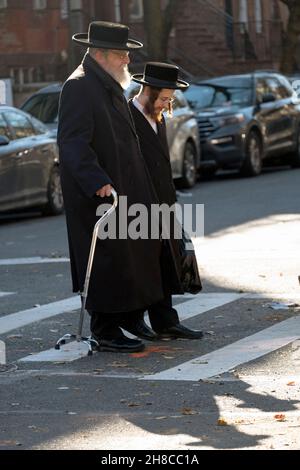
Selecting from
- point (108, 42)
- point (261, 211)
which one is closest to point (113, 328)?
point (108, 42)

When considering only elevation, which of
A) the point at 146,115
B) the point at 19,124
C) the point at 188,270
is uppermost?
the point at 146,115

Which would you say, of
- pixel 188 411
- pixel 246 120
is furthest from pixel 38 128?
pixel 188 411

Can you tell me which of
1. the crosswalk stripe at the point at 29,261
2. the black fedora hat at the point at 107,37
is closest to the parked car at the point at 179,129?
the crosswalk stripe at the point at 29,261

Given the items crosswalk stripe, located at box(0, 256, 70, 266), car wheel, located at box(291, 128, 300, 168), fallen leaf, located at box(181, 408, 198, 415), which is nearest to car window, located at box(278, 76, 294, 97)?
car wheel, located at box(291, 128, 300, 168)

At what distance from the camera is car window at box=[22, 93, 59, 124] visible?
23.4 m

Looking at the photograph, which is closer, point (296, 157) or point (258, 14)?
point (296, 157)

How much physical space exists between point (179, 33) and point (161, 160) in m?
37.3

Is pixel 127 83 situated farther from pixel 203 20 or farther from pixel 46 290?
pixel 203 20

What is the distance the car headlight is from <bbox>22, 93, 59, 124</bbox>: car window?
3.34 m

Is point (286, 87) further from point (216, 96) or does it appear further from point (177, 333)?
point (177, 333)

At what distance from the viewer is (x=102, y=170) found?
361 inches

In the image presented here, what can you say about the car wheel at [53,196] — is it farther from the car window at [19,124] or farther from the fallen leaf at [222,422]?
the fallen leaf at [222,422]

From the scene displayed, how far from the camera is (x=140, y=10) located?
4650cm

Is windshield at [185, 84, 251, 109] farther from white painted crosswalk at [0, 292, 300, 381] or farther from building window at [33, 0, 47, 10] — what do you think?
building window at [33, 0, 47, 10]
